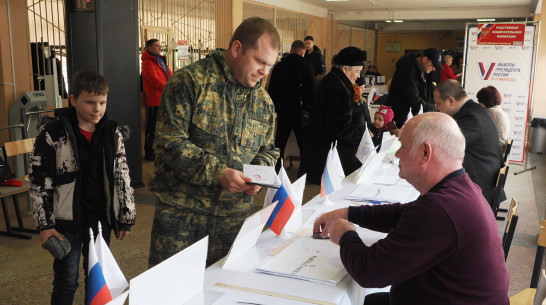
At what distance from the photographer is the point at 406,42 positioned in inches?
806

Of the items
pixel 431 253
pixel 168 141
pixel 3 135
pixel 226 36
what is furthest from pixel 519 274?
pixel 226 36

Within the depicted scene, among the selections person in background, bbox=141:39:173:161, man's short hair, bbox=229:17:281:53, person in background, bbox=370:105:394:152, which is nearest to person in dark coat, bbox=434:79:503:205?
person in background, bbox=370:105:394:152

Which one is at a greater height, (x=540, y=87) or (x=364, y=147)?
(x=540, y=87)

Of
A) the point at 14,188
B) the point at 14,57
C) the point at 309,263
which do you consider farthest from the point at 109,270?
the point at 14,57

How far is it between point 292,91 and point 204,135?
4.11 metres

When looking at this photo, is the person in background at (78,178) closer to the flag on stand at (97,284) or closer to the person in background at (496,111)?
the flag on stand at (97,284)

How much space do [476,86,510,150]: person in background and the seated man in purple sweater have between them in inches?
159

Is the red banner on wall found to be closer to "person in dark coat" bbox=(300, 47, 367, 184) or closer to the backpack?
"person in dark coat" bbox=(300, 47, 367, 184)

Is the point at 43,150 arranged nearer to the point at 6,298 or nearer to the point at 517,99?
the point at 6,298

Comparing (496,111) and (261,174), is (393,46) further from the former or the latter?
(261,174)

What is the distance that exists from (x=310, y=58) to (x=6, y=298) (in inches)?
207

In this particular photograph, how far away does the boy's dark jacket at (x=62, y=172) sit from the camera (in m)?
2.15

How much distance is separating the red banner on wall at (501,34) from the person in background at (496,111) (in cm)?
303

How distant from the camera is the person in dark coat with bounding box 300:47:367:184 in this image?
12.0ft
